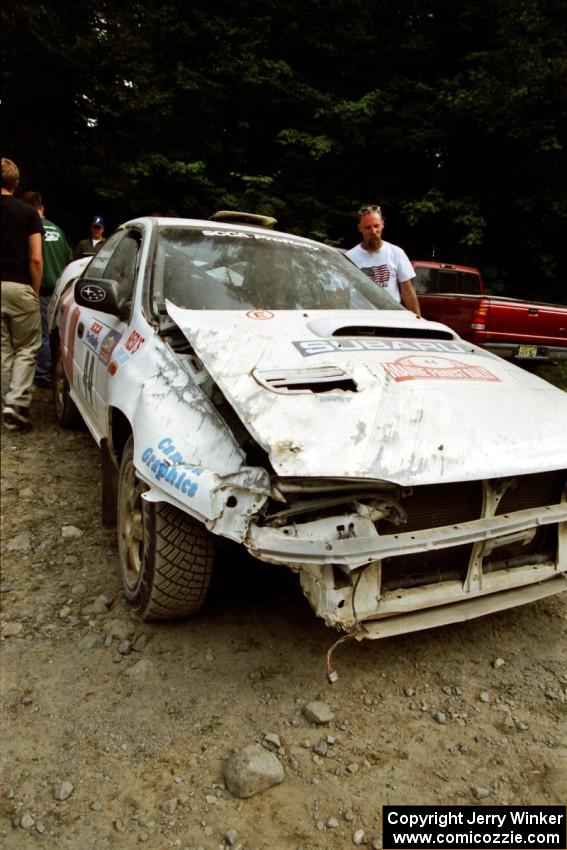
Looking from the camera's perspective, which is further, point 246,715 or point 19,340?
point 19,340

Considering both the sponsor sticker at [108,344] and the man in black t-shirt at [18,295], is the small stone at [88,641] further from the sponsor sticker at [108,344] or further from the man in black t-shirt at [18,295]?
the man in black t-shirt at [18,295]

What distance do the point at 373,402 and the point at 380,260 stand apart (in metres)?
2.66

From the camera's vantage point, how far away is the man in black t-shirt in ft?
14.5

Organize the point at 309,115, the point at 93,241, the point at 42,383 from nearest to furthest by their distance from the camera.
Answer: the point at 42,383 → the point at 93,241 → the point at 309,115

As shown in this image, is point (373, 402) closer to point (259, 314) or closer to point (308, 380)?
point (308, 380)

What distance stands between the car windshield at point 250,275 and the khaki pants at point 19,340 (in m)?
2.07

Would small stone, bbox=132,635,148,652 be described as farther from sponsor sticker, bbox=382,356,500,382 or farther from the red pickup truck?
the red pickup truck

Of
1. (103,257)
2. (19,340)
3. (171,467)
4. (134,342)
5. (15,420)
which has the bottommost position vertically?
(15,420)

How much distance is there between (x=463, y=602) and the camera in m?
2.07

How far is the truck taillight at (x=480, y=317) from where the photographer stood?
6.59m

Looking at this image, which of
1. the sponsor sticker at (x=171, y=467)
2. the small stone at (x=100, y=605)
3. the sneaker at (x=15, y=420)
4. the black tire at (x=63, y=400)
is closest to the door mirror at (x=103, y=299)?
the sponsor sticker at (x=171, y=467)

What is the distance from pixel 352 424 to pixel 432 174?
13763 mm

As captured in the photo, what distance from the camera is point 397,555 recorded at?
5.77 ft

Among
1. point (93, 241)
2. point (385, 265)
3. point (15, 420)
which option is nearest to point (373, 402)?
point (385, 265)
